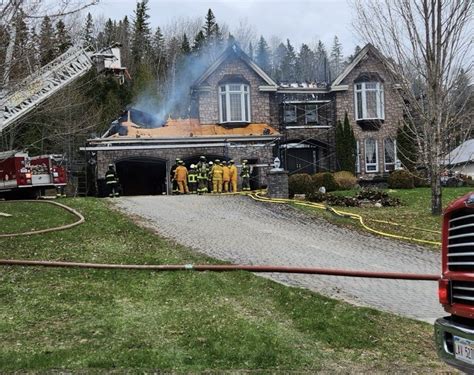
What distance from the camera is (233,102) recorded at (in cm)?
3017

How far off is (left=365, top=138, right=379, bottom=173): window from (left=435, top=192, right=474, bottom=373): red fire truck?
28000 mm

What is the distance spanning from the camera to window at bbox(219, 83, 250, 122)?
30000 millimetres

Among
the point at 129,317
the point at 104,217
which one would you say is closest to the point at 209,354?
the point at 129,317

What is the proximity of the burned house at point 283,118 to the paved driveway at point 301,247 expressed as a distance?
10727mm

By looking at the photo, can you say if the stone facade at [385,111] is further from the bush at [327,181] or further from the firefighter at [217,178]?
the firefighter at [217,178]

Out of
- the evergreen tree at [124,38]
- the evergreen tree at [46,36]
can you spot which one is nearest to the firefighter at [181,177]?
the evergreen tree at [46,36]

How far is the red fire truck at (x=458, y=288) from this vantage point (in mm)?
3447

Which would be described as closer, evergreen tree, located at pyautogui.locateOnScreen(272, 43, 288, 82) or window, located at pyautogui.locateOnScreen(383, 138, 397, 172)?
window, located at pyautogui.locateOnScreen(383, 138, 397, 172)

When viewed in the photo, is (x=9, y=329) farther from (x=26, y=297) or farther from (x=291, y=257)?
(x=291, y=257)

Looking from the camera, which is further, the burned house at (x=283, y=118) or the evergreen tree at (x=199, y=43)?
the evergreen tree at (x=199, y=43)

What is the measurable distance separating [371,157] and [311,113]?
4173 mm

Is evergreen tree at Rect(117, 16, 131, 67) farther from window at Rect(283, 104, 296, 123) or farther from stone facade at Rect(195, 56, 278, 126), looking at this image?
window at Rect(283, 104, 296, 123)

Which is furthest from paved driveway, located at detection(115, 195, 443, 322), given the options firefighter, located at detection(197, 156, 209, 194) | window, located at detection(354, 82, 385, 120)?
window, located at detection(354, 82, 385, 120)

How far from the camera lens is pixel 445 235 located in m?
3.87
